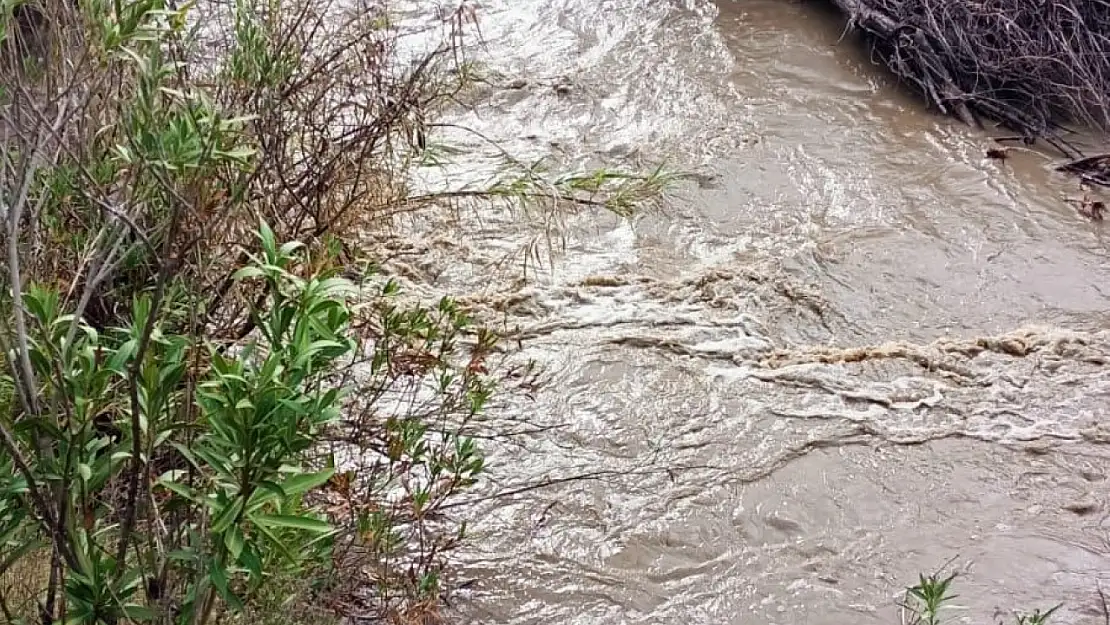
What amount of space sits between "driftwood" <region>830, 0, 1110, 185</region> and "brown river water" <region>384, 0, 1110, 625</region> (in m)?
0.26

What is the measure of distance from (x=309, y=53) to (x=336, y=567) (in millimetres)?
2318

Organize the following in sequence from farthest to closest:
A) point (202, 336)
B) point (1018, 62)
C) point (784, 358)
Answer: point (1018, 62) < point (784, 358) < point (202, 336)

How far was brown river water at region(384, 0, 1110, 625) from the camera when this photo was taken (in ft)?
11.6

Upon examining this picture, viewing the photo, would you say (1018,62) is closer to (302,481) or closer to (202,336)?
(202,336)

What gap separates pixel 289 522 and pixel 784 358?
3.31 metres

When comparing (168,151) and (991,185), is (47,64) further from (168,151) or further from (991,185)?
(991,185)

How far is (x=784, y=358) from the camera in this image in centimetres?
472

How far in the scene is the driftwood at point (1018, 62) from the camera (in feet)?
21.6

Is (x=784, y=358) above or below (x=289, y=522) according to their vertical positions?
below

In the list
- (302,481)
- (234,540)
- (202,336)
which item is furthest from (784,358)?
(234,540)

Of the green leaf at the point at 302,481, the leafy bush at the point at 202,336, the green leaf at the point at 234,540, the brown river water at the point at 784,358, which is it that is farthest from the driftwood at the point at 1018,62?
the green leaf at the point at 234,540

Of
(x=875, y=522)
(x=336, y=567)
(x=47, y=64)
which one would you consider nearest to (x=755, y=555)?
(x=875, y=522)

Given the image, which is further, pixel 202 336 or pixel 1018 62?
pixel 1018 62

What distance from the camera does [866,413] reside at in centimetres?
443
